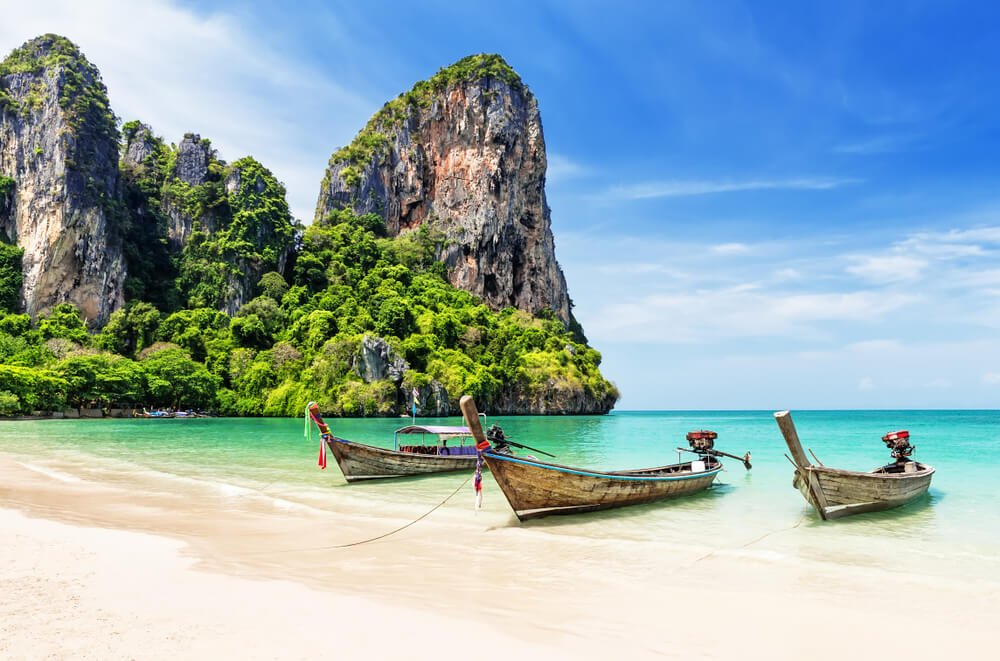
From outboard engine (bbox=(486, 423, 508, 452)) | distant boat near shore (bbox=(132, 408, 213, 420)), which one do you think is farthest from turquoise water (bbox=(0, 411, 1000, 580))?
distant boat near shore (bbox=(132, 408, 213, 420))

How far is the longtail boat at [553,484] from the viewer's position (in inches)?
416

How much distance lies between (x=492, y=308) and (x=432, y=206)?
2005cm

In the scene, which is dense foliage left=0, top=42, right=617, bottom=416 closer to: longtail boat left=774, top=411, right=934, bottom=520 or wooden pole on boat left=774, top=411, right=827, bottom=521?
longtail boat left=774, top=411, right=934, bottom=520

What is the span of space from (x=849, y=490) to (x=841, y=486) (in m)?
0.30

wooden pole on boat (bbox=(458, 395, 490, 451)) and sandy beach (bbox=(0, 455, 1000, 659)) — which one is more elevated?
wooden pole on boat (bbox=(458, 395, 490, 451))

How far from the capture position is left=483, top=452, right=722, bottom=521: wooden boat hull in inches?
425

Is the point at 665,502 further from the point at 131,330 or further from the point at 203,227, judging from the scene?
the point at 203,227

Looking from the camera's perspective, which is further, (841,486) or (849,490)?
(849,490)

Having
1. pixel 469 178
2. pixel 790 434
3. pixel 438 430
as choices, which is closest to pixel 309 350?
pixel 469 178

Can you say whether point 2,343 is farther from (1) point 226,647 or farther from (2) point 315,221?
(1) point 226,647

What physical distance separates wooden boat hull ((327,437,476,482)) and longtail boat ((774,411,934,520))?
10174 mm

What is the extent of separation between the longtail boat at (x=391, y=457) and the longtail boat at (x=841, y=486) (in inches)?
328

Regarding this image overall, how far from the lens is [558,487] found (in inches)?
441

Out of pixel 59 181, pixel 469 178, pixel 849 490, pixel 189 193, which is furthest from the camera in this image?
pixel 469 178
